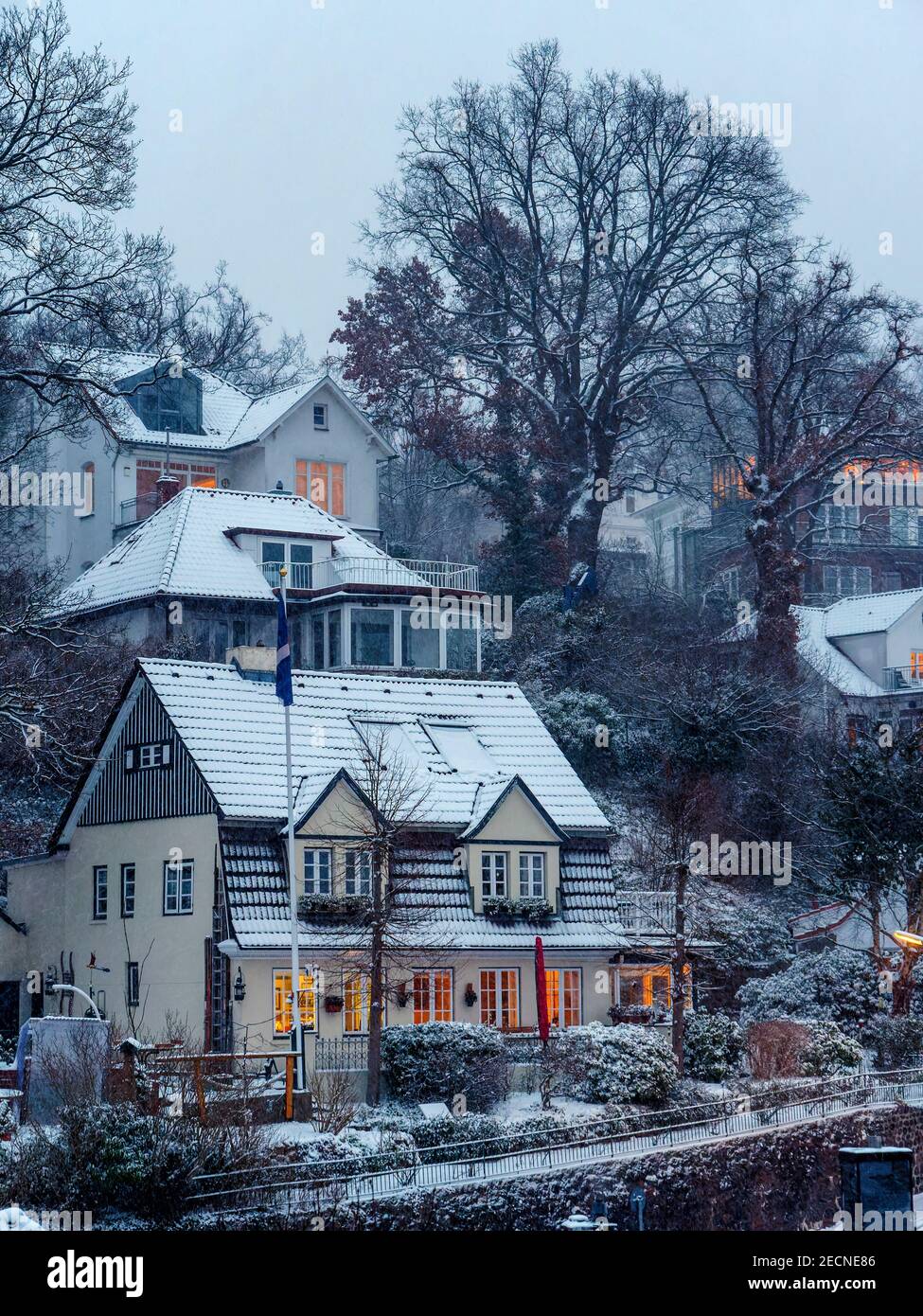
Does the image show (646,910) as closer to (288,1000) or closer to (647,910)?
(647,910)

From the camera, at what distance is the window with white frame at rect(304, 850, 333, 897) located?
124 ft

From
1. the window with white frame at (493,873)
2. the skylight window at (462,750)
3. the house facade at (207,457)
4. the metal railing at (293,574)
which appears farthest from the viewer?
the house facade at (207,457)

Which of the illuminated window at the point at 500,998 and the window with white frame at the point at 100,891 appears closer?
the illuminated window at the point at 500,998

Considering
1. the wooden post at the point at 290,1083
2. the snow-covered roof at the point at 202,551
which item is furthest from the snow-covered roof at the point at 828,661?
the wooden post at the point at 290,1083

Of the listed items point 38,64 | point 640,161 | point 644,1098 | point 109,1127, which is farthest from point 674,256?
point 109,1127

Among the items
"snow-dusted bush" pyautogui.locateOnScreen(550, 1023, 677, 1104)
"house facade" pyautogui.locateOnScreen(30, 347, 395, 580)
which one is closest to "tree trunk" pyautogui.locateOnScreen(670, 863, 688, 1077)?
"snow-dusted bush" pyautogui.locateOnScreen(550, 1023, 677, 1104)

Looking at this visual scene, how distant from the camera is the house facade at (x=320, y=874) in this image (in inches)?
1452

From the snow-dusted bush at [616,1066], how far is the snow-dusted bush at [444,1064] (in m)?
1.31

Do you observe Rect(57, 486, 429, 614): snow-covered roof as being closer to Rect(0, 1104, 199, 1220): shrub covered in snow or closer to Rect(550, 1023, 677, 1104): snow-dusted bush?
Rect(550, 1023, 677, 1104): snow-dusted bush

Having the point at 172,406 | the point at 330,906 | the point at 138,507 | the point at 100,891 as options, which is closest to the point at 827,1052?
the point at 330,906

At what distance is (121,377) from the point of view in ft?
207

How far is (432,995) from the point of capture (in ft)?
127

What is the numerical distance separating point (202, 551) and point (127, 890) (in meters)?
20.4

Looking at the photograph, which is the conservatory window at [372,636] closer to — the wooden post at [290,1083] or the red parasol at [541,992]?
the red parasol at [541,992]
